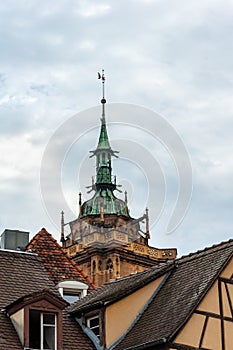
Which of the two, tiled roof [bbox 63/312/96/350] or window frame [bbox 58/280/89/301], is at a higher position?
window frame [bbox 58/280/89/301]

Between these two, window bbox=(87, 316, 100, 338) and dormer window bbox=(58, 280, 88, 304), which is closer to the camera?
→ window bbox=(87, 316, 100, 338)

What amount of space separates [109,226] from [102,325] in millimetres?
61407

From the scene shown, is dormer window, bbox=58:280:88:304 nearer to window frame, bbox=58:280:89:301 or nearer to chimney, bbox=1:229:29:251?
window frame, bbox=58:280:89:301

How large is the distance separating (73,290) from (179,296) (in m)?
5.79

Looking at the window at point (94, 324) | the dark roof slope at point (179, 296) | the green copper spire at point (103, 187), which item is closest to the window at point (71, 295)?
the window at point (94, 324)

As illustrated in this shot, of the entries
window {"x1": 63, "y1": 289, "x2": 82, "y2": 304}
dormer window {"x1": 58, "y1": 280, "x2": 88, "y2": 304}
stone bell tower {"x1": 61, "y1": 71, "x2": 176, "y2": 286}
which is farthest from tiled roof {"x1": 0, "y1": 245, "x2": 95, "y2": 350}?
stone bell tower {"x1": 61, "y1": 71, "x2": 176, "y2": 286}

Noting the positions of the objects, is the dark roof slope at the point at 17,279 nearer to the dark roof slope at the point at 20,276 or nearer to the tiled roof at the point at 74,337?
A: the dark roof slope at the point at 20,276

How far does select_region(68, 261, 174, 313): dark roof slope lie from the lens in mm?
31634

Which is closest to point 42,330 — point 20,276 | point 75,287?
point 20,276

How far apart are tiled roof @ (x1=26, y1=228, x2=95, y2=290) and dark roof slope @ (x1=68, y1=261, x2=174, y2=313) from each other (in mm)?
1749

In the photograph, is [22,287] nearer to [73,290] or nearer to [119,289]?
[119,289]

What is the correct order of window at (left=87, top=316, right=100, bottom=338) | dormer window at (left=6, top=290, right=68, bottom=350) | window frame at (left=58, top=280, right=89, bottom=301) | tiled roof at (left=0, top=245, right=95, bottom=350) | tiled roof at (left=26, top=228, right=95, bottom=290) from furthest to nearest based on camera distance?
tiled roof at (left=26, top=228, right=95, bottom=290)
window frame at (left=58, top=280, right=89, bottom=301)
window at (left=87, top=316, right=100, bottom=338)
tiled roof at (left=0, top=245, right=95, bottom=350)
dormer window at (left=6, top=290, right=68, bottom=350)

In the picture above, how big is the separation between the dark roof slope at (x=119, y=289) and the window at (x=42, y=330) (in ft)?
6.00

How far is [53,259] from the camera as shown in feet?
123
